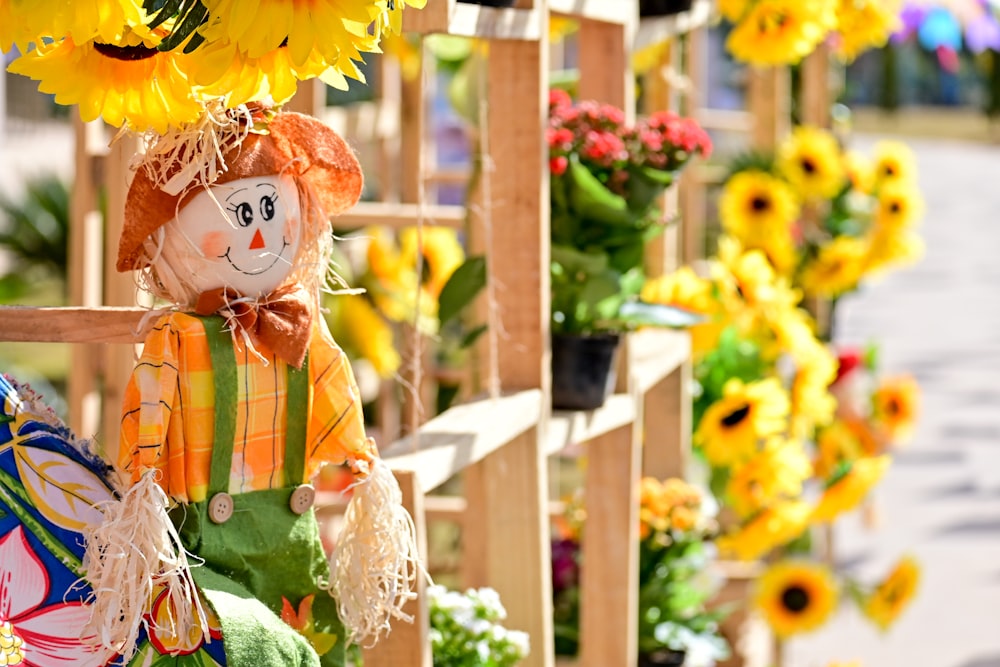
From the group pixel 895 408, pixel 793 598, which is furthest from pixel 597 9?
pixel 895 408

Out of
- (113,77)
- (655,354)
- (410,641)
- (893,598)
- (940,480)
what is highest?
(113,77)

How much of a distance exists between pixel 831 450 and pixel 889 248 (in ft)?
2.04

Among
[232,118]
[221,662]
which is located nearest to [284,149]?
[232,118]

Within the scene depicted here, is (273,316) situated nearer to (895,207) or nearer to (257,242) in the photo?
(257,242)

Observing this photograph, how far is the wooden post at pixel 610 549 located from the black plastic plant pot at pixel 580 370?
14 centimetres

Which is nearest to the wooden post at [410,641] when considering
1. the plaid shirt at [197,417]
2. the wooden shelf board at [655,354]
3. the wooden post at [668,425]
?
the plaid shirt at [197,417]

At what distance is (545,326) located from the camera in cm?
146

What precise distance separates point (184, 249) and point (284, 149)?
3.9 inches

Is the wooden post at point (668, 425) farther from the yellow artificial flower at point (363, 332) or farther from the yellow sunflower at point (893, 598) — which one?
the yellow artificial flower at point (363, 332)

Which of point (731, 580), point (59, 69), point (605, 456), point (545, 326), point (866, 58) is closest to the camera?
point (59, 69)


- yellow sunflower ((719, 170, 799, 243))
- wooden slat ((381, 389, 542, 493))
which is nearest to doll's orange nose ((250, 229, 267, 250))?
wooden slat ((381, 389, 542, 493))

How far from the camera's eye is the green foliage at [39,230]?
Result: 12.5 ft

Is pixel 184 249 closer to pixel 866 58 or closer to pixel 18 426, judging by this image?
pixel 18 426

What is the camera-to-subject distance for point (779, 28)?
7.39ft
